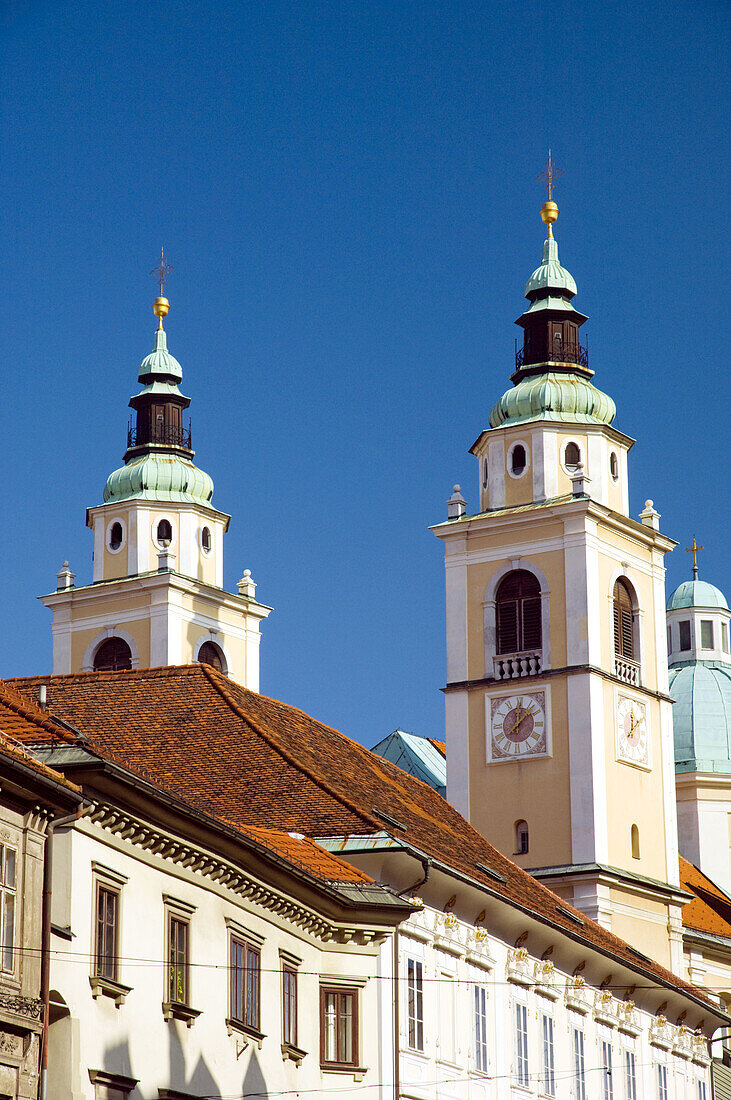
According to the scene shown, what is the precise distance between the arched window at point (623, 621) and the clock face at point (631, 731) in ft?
5.02

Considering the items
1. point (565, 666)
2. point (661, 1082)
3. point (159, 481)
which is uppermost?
point (159, 481)

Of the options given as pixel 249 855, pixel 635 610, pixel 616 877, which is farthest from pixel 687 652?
pixel 249 855

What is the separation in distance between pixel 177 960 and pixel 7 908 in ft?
16.9

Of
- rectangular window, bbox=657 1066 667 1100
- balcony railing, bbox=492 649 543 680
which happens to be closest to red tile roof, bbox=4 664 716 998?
rectangular window, bbox=657 1066 667 1100

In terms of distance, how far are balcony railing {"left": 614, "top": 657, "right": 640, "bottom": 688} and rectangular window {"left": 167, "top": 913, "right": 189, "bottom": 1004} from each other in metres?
39.4

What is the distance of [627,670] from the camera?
68750 mm

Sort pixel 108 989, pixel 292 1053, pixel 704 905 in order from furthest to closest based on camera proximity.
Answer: pixel 704 905 < pixel 292 1053 < pixel 108 989

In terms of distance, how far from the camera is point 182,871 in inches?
1156

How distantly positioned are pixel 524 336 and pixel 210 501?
17.9 meters

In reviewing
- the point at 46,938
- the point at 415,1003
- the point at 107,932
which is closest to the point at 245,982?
the point at 107,932

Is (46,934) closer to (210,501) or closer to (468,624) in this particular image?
(468,624)

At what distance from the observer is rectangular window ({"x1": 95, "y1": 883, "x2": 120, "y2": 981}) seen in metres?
27.1

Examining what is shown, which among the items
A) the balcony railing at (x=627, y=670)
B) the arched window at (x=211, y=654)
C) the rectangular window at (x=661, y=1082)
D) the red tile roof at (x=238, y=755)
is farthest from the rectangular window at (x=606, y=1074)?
the arched window at (x=211, y=654)

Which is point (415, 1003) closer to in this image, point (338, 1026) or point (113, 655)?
point (338, 1026)
